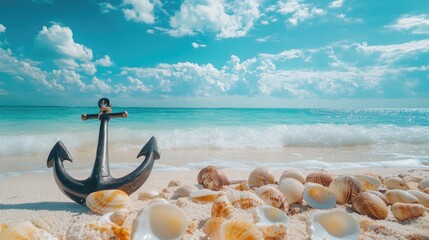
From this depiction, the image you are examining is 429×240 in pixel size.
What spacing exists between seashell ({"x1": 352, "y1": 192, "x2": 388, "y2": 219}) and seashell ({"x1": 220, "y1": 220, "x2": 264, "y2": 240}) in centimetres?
147

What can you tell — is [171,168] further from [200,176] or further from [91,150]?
[91,150]

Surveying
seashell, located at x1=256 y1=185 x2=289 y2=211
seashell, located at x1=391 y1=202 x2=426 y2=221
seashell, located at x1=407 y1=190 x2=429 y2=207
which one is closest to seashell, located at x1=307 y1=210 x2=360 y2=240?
seashell, located at x1=256 y1=185 x2=289 y2=211

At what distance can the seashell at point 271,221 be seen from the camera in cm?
178

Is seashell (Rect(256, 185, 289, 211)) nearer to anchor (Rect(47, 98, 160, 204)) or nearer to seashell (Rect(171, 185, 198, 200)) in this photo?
seashell (Rect(171, 185, 198, 200))

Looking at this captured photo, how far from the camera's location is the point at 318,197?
260 centimetres

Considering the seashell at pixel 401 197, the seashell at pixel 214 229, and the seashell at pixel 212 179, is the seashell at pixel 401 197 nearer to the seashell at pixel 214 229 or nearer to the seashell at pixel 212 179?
the seashell at pixel 212 179

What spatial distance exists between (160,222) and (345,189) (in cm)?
192

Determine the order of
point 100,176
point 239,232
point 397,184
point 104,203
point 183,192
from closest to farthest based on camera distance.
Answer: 1. point 239,232
2. point 104,203
3. point 100,176
4. point 183,192
5. point 397,184

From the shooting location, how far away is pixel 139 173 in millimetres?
2633

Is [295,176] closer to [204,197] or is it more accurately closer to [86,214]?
[204,197]

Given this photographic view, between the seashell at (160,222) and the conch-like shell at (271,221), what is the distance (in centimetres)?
53

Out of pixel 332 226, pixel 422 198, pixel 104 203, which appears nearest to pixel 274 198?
pixel 332 226

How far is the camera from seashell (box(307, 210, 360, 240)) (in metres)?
1.81

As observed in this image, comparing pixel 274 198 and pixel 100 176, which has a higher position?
pixel 100 176
